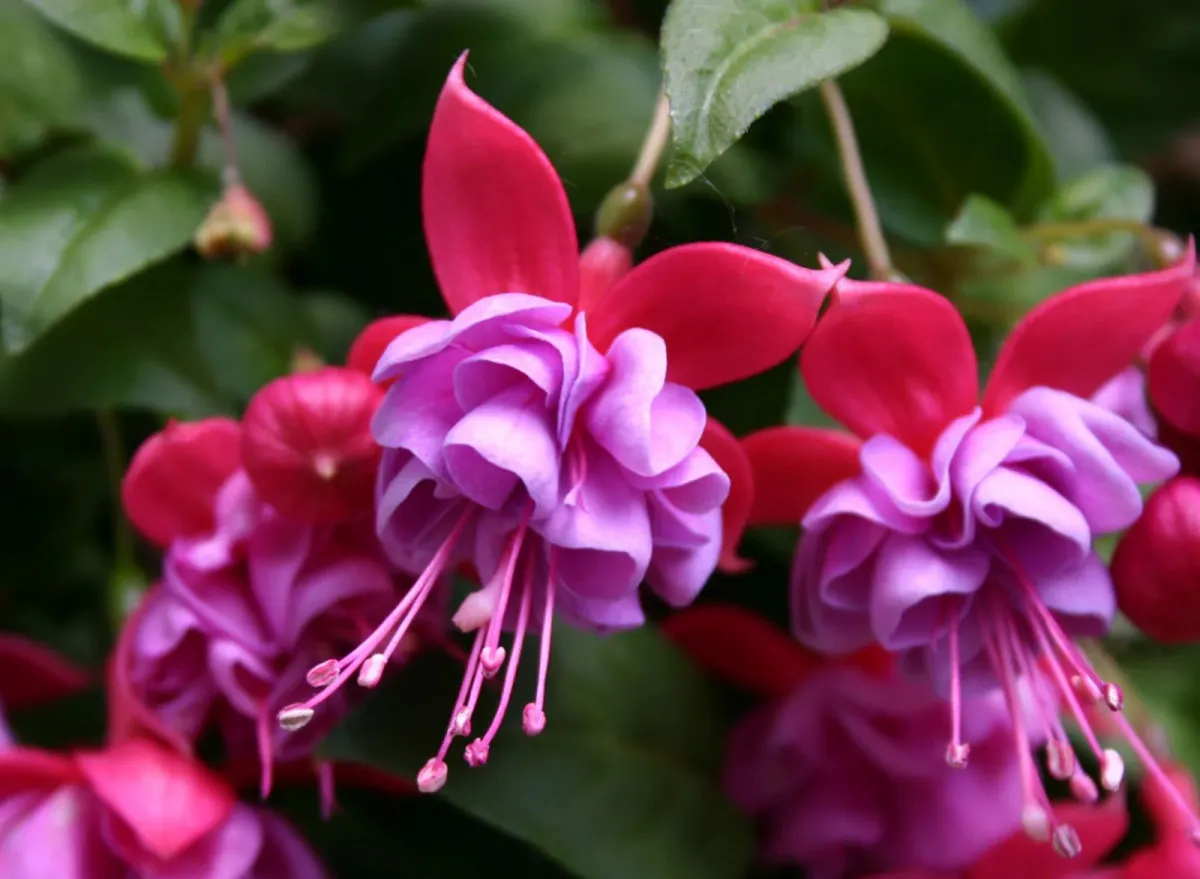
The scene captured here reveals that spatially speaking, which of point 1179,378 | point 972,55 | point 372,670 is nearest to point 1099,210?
point 972,55

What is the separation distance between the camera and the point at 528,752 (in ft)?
1.99

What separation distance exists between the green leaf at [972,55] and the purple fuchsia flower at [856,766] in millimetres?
347

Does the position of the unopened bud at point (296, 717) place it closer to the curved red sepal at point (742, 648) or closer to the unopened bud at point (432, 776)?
the unopened bud at point (432, 776)

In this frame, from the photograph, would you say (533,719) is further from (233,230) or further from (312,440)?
(233,230)

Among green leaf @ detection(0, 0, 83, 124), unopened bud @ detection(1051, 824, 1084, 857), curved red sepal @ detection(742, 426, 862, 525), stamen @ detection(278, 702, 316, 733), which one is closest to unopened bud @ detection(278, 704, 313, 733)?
stamen @ detection(278, 702, 316, 733)

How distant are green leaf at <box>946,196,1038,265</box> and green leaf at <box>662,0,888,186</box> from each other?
0.42ft

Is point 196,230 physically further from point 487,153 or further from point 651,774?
point 651,774

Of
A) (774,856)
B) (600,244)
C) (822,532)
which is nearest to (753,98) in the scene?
(600,244)

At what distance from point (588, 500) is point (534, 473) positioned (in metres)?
0.04

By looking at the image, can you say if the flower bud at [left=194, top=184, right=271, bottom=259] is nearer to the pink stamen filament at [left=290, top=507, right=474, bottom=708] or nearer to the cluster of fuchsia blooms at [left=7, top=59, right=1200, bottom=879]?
the cluster of fuchsia blooms at [left=7, top=59, right=1200, bottom=879]

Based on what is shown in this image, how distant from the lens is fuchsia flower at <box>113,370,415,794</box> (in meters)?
0.54

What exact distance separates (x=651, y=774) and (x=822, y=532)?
20 centimetres

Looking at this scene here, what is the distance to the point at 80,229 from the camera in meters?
0.63

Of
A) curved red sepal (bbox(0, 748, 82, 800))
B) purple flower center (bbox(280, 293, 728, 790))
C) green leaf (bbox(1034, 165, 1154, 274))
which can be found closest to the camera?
purple flower center (bbox(280, 293, 728, 790))
